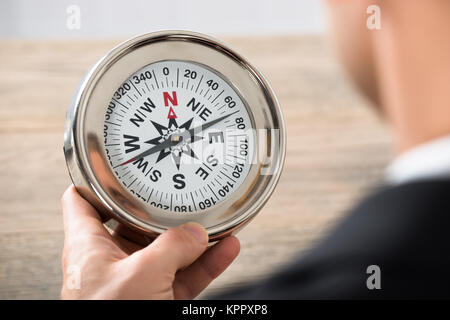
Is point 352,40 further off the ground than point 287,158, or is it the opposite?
point 352,40

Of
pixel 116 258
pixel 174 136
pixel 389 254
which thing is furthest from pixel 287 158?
pixel 389 254

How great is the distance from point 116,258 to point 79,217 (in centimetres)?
12

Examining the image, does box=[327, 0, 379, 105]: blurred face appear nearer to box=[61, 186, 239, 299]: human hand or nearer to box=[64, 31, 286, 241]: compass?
box=[64, 31, 286, 241]: compass

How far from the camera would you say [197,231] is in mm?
1001

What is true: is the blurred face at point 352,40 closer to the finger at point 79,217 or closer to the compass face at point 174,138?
the compass face at point 174,138

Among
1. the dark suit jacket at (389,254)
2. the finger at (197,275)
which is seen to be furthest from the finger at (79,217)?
the dark suit jacket at (389,254)

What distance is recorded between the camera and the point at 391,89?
0.88 metres

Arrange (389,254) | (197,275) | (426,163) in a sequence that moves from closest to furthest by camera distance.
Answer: (389,254) < (426,163) < (197,275)

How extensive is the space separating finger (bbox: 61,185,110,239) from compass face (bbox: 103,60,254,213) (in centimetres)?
9

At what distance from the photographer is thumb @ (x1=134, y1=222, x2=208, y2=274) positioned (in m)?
0.94

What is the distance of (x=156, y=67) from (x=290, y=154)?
2.73 feet

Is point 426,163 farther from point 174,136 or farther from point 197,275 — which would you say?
point 197,275

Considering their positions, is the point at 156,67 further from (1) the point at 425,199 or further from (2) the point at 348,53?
(1) the point at 425,199

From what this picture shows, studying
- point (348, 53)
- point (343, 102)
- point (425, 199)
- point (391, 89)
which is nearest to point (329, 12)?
point (348, 53)
